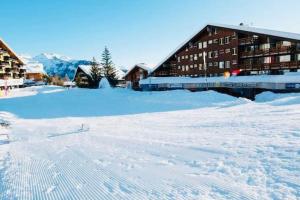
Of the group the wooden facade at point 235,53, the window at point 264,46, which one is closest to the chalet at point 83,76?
the wooden facade at point 235,53

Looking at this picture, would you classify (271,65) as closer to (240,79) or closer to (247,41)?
(240,79)

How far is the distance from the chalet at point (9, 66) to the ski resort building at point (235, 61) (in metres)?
30.1

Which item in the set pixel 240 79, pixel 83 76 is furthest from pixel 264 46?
pixel 83 76

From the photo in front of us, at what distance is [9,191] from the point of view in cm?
771

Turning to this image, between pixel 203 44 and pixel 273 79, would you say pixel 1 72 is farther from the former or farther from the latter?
pixel 273 79

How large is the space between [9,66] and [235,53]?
54.0 metres

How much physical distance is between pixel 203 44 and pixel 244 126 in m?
34.7

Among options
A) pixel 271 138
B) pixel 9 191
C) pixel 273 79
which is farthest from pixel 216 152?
pixel 273 79

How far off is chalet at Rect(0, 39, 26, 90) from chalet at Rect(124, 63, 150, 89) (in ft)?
82.1

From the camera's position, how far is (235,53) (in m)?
41.6

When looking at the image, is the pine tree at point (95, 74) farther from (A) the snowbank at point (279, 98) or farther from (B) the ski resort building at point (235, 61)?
(A) the snowbank at point (279, 98)

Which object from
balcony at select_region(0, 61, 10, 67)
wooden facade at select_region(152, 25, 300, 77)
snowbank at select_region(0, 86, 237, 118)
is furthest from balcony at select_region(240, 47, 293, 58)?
balcony at select_region(0, 61, 10, 67)

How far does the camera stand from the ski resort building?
34.1m

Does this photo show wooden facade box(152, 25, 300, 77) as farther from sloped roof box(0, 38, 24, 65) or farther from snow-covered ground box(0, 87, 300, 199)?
sloped roof box(0, 38, 24, 65)
